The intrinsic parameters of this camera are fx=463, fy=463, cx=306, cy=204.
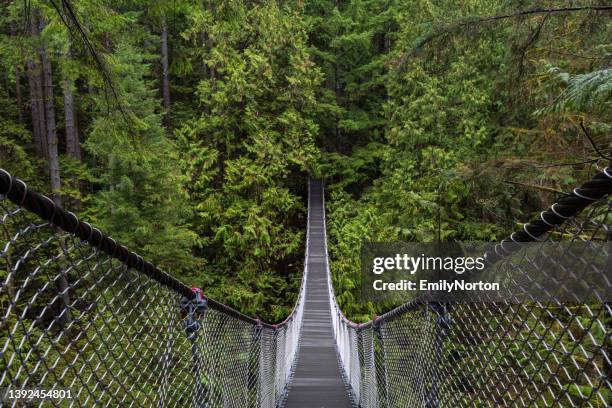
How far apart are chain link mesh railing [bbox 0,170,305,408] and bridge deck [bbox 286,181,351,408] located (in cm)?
55

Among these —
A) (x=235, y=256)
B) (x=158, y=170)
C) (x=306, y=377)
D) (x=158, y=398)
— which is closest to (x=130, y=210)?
(x=158, y=170)

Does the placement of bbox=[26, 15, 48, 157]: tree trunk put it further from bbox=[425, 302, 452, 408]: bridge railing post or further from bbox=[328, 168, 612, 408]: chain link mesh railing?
bbox=[425, 302, 452, 408]: bridge railing post

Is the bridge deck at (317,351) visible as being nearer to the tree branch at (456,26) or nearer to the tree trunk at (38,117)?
the tree branch at (456,26)

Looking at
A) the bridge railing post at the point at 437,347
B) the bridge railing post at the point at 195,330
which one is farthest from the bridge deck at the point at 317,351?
the bridge railing post at the point at 195,330

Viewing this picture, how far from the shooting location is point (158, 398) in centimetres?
144

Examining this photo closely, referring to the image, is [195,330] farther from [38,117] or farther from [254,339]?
[38,117]

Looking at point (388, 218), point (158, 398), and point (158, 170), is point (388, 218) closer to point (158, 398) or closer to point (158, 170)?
point (158, 170)

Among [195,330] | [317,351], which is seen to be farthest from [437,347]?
[317,351]

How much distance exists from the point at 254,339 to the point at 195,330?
1.63 m

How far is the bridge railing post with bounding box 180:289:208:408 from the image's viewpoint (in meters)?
1.58

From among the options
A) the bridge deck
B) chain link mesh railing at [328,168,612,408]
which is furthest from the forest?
chain link mesh railing at [328,168,612,408]

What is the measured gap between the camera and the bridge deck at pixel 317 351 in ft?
14.3

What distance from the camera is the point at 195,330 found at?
159 cm

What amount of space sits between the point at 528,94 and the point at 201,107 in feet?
38.6
